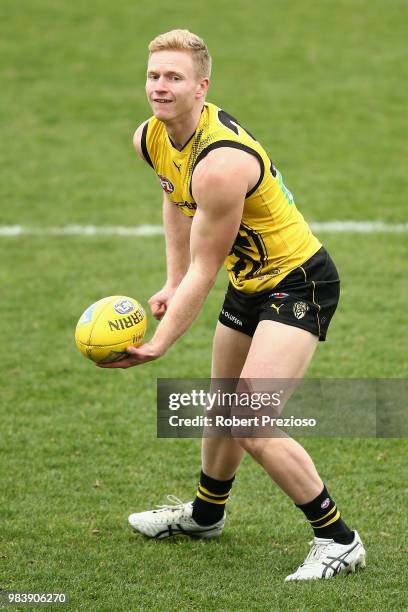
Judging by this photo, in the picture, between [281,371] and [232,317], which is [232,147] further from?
[281,371]

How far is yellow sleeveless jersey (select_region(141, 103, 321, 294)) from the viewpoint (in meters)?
5.15

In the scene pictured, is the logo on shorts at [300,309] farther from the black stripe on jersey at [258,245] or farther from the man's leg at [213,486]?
the man's leg at [213,486]

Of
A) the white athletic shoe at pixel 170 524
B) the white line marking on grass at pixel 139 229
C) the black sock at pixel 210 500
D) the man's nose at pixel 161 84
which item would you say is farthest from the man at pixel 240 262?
the white line marking on grass at pixel 139 229

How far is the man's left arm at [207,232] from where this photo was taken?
493 cm

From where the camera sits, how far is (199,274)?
507 cm

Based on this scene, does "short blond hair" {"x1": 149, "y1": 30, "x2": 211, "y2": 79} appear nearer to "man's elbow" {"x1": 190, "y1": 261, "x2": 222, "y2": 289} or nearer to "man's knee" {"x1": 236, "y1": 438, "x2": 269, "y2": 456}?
"man's elbow" {"x1": 190, "y1": 261, "x2": 222, "y2": 289}

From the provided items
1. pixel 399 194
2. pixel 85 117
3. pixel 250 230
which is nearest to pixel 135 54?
pixel 85 117

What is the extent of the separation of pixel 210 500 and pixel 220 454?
1.01ft

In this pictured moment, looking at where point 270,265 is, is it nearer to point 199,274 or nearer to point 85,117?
point 199,274

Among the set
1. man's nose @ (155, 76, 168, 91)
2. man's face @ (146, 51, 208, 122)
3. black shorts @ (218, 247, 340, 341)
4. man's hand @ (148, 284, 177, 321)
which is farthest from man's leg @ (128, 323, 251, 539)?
man's nose @ (155, 76, 168, 91)

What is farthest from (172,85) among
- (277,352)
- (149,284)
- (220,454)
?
(149,284)

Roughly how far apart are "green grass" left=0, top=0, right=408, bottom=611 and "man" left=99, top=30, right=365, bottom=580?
514 millimetres

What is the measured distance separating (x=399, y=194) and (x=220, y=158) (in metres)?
7.67

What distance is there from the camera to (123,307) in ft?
17.3
